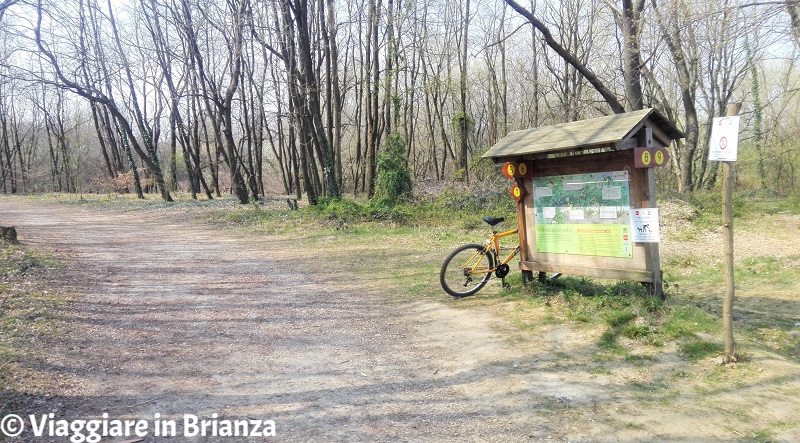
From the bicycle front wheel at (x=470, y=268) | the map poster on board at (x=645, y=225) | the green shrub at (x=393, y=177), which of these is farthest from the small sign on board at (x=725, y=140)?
the green shrub at (x=393, y=177)

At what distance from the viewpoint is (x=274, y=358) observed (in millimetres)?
4867

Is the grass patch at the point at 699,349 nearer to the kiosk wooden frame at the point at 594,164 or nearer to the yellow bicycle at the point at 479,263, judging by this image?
the kiosk wooden frame at the point at 594,164

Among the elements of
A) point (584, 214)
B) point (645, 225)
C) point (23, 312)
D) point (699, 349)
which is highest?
point (584, 214)

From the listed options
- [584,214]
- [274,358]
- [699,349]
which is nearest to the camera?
[699,349]

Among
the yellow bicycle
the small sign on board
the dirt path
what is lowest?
the dirt path

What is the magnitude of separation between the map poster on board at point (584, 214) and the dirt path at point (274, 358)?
5.46ft

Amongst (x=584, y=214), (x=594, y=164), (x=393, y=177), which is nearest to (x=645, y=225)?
(x=584, y=214)

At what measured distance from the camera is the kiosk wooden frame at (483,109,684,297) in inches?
223

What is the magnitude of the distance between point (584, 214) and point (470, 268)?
170 cm

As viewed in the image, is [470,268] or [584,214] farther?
[470,268]

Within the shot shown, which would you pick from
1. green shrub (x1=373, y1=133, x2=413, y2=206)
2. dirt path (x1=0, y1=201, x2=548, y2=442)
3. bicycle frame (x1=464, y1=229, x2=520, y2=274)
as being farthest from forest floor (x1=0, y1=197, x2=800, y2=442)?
green shrub (x1=373, y1=133, x2=413, y2=206)

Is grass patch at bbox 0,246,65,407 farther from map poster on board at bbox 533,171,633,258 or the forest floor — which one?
map poster on board at bbox 533,171,633,258

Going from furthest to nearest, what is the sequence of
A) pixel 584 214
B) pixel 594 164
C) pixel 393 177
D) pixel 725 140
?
pixel 393 177 < pixel 584 214 < pixel 594 164 < pixel 725 140

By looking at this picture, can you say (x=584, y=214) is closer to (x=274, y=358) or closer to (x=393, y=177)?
(x=274, y=358)
